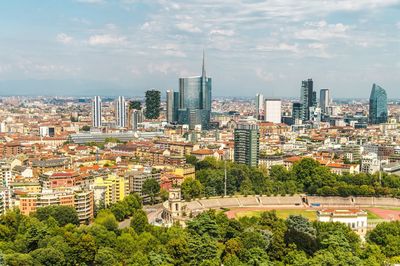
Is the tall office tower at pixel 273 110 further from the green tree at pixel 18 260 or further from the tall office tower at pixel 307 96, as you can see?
the green tree at pixel 18 260

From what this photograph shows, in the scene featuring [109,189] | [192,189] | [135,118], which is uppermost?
[135,118]

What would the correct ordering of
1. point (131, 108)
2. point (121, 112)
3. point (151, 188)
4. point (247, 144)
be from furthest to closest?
point (131, 108)
point (121, 112)
point (247, 144)
point (151, 188)

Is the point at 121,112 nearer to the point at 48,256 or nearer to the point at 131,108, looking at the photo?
the point at 131,108

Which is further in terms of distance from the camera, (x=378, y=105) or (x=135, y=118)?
(x=378, y=105)

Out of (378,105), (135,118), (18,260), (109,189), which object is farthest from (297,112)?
(18,260)

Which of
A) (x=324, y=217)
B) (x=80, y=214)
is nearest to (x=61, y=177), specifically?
(x=80, y=214)

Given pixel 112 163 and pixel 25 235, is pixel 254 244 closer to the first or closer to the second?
pixel 25 235

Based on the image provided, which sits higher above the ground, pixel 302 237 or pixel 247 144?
pixel 247 144
